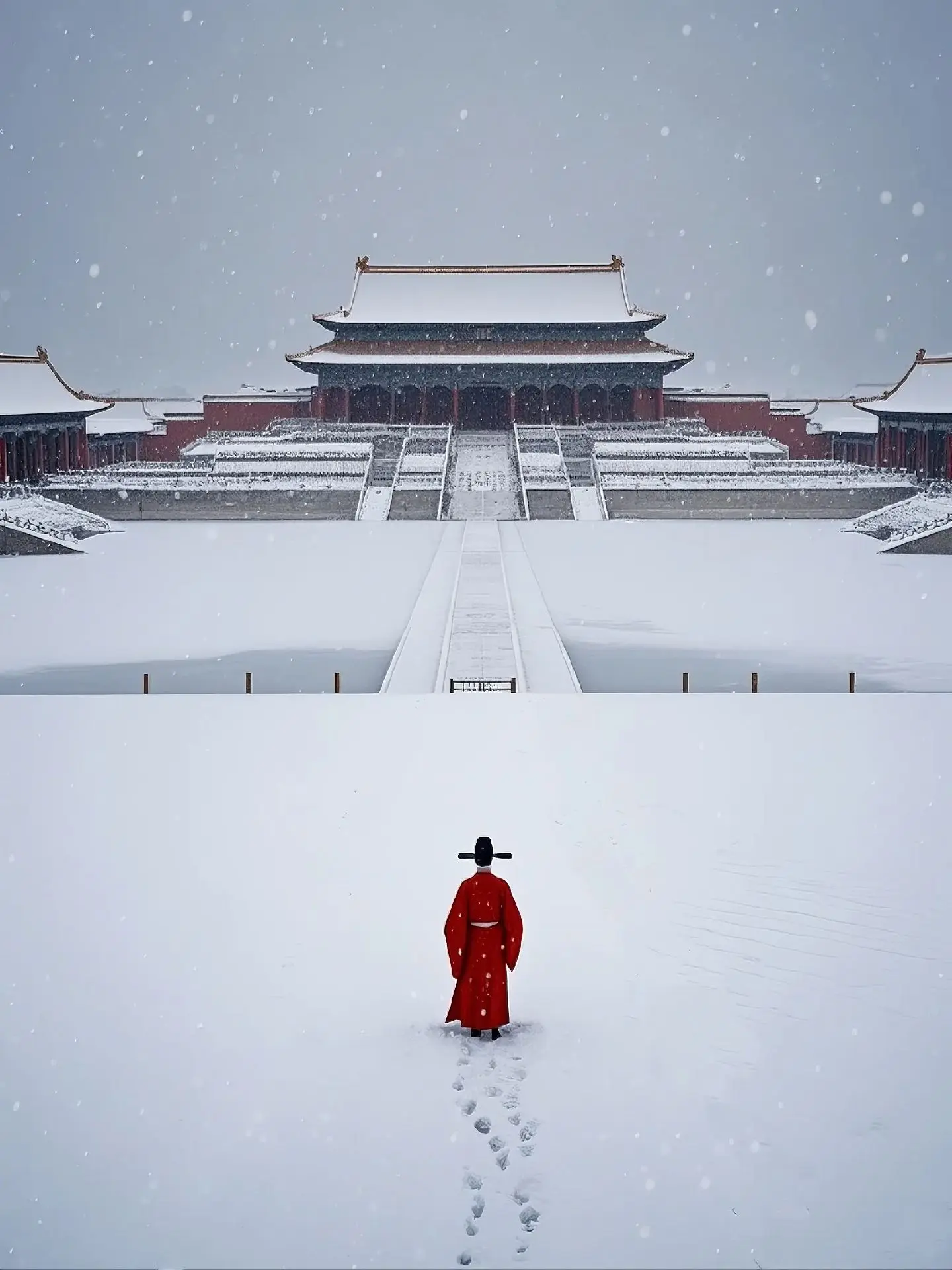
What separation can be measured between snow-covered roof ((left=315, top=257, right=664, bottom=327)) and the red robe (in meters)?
50.7

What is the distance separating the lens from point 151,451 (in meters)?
62.8

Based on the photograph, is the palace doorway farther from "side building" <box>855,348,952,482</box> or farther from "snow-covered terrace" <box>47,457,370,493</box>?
"side building" <box>855,348,952,482</box>

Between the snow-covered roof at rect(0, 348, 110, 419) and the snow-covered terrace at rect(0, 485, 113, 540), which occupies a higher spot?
the snow-covered roof at rect(0, 348, 110, 419)

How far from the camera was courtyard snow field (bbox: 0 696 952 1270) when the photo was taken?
5410 mm

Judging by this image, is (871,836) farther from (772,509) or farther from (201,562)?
(772,509)

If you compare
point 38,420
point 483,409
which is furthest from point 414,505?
point 483,409

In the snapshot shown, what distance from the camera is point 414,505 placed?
41500 mm

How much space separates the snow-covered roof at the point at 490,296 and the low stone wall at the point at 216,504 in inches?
635

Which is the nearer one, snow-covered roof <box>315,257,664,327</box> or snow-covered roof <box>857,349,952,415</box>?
snow-covered roof <box>857,349,952,415</box>

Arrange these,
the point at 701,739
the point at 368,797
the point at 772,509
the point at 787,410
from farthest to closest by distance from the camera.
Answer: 1. the point at 787,410
2. the point at 772,509
3. the point at 701,739
4. the point at 368,797

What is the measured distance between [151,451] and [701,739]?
53.2 metres

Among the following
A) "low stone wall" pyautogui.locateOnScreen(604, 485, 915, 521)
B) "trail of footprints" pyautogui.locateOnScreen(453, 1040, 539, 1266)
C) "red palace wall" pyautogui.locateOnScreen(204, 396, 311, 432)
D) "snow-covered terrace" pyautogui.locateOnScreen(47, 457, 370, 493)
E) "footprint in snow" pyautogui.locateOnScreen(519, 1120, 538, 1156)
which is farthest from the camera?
"red palace wall" pyautogui.locateOnScreen(204, 396, 311, 432)

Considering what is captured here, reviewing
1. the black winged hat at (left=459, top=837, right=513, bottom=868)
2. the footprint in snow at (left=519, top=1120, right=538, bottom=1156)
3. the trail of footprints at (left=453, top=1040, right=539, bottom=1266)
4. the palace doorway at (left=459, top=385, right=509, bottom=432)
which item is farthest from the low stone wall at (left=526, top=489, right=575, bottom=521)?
the footprint in snow at (left=519, top=1120, right=538, bottom=1156)

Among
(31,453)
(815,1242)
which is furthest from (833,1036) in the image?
(31,453)
